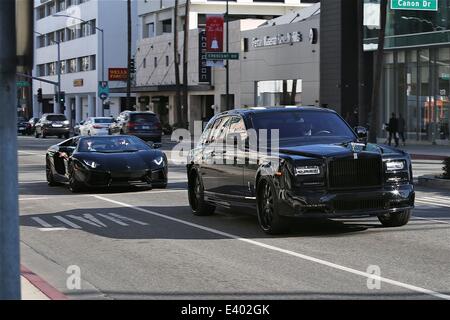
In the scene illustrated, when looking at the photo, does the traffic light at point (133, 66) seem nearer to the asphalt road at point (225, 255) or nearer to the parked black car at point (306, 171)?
the asphalt road at point (225, 255)

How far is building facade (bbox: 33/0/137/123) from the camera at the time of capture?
8144 cm

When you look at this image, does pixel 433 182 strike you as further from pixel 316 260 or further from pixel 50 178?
pixel 316 260

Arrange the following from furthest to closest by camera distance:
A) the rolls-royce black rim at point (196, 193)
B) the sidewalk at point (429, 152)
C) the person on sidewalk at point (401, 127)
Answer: the person on sidewalk at point (401, 127) → the sidewalk at point (429, 152) → the rolls-royce black rim at point (196, 193)

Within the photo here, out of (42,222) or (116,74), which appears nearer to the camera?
(42,222)

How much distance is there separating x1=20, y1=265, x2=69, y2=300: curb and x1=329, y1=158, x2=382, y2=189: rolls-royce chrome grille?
4.18 metres

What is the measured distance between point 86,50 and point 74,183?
230ft

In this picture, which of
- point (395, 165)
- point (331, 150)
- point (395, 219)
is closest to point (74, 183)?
point (331, 150)

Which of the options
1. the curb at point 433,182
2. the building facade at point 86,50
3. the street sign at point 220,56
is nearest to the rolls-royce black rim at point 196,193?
the curb at point 433,182

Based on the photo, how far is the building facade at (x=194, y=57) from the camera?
5462cm

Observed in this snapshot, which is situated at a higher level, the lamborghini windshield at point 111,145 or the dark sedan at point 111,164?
the lamborghini windshield at point 111,145

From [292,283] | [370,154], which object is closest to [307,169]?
[370,154]

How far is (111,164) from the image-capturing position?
16094 millimetres

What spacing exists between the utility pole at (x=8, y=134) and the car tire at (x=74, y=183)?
11710mm

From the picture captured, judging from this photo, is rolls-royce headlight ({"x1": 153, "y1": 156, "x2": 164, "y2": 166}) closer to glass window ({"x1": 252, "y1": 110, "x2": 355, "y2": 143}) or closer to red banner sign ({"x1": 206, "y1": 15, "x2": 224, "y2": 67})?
glass window ({"x1": 252, "y1": 110, "x2": 355, "y2": 143})
